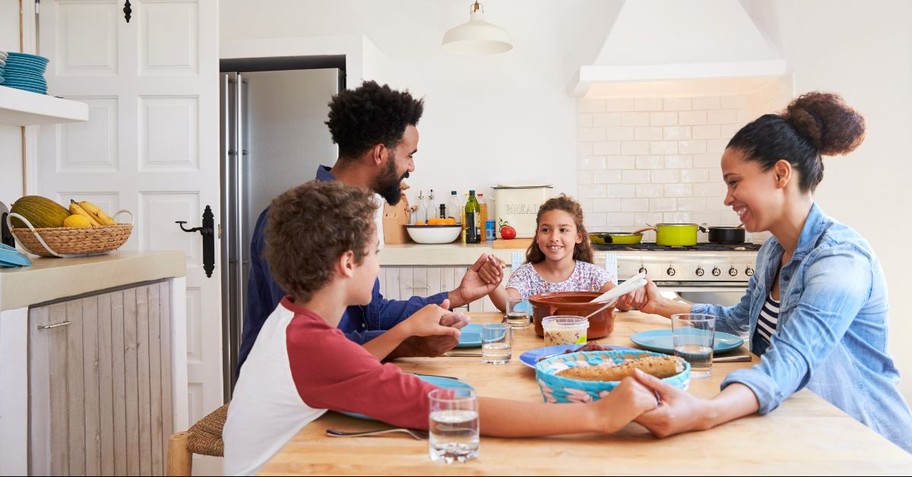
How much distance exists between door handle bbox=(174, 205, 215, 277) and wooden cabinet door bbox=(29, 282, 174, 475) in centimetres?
78

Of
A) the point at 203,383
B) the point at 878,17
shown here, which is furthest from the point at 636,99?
the point at 203,383

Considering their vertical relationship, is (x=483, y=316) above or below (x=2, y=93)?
below

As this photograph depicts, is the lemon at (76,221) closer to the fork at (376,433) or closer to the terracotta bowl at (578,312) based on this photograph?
the terracotta bowl at (578,312)

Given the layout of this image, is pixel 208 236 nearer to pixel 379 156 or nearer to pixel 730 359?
pixel 379 156

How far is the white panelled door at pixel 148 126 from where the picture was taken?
360 centimetres

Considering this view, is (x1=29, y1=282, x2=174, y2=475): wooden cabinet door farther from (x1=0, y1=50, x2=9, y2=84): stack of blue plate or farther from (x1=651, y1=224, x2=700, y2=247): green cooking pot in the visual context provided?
(x1=651, y1=224, x2=700, y2=247): green cooking pot

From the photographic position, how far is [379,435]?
1.16 m

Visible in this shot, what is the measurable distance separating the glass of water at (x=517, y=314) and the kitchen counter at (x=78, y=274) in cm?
135

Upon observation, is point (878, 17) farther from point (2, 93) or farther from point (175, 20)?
point (2, 93)

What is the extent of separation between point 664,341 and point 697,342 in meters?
0.28

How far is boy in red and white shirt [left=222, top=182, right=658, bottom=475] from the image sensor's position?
113cm

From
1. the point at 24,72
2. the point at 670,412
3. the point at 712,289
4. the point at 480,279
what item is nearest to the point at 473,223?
the point at 712,289

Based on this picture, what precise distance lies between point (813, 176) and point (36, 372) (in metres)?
2.20

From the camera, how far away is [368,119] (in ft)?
7.02
